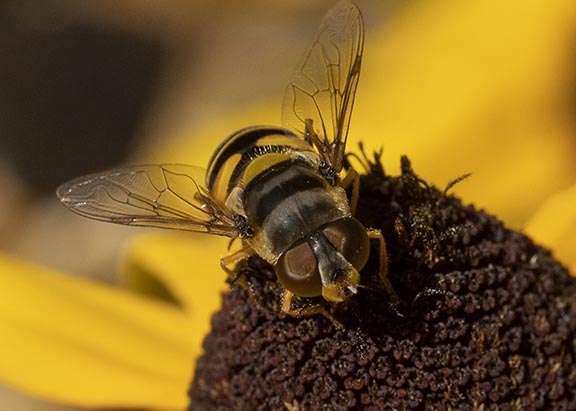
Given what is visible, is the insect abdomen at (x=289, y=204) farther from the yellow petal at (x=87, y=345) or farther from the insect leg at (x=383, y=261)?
the yellow petal at (x=87, y=345)

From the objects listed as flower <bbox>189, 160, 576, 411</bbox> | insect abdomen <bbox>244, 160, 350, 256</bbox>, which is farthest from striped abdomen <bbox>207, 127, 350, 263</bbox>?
flower <bbox>189, 160, 576, 411</bbox>

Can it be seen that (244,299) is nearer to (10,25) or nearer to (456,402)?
(456,402)

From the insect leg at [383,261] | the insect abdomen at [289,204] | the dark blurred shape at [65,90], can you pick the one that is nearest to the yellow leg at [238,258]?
the insect abdomen at [289,204]

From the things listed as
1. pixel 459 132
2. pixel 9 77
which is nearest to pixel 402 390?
pixel 459 132

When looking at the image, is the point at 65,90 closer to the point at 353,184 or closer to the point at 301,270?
the point at 353,184

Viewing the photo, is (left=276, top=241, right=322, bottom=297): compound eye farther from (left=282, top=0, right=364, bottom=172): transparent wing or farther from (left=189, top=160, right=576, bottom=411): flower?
(left=282, top=0, right=364, bottom=172): transparent wing

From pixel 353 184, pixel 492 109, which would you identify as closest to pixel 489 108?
pixel 492 109

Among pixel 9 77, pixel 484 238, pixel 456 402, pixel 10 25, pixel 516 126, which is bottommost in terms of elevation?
pixel 456 402
